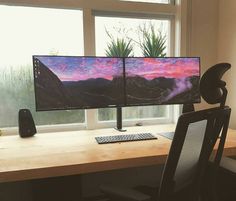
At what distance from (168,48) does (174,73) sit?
19.5 inches

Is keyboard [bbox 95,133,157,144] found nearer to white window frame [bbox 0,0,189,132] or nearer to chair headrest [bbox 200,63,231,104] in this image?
white window frame [bbox 0,0,189,132]

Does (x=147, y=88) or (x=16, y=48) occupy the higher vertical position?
(x=16, y=48)

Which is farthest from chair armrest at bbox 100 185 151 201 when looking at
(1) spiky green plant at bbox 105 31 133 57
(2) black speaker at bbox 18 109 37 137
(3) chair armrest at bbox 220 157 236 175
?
(1) spiky green plant at bbox 105 31 133 57

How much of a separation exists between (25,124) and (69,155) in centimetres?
66

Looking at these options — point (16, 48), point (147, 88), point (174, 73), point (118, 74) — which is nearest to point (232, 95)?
point (174, 73)

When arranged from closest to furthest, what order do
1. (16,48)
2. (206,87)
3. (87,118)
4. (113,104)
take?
(206,87), (113,104), (16,48), (87,118)

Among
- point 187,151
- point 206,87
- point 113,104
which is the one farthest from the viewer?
point 113,104

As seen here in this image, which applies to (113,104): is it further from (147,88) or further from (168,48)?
(168,48)

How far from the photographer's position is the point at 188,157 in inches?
44.8

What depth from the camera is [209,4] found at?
2430mm

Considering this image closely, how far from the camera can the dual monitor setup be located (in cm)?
179

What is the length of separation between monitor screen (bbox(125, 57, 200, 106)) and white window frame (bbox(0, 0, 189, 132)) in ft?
1.11

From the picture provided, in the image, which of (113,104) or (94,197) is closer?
(113,104)

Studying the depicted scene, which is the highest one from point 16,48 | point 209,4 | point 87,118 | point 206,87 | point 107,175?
point 209,4
